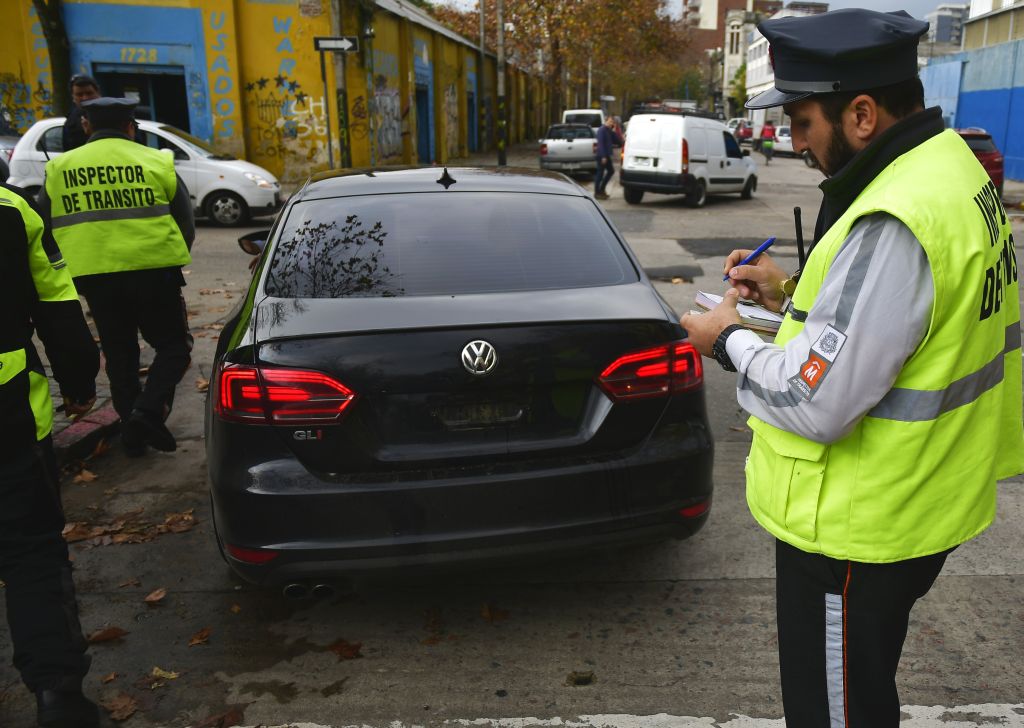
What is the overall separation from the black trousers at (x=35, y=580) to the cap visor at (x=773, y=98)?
2.25 meters

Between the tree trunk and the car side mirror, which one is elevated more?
the tree trunk

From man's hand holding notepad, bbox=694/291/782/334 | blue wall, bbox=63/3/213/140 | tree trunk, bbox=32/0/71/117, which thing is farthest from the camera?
blue wall, bbox=63/3/213/140

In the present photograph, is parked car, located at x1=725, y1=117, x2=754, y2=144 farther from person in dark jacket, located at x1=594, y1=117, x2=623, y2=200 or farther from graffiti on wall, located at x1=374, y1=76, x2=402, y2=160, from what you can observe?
person in dark jacket, located at x1=594, y1=117, x2=623, y2=200

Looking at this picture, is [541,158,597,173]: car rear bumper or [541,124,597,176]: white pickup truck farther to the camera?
[541,158,597,173]: car rear bumper

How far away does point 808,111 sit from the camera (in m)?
1.75

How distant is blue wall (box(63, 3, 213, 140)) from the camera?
2061cm

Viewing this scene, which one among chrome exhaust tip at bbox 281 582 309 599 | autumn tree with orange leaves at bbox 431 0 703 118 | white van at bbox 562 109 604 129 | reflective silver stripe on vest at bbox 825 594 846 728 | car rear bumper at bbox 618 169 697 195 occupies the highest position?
autumn tree with orange leaves at bbox 431 0 703 118

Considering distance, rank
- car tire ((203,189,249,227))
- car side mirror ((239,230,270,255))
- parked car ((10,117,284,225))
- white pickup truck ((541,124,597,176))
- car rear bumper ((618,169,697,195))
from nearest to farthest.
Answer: car side mirror ((239,230,270,255)) → parked car ((10,117,284,225)) → car tire ((203,189,249,227)) → car rear bumper ((618,169,697,195)) → white pickup truck ((541,124,597,176))

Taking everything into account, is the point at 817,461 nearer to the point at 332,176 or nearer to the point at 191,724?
the point at 191,724

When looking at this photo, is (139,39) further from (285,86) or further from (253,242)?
(253,242)

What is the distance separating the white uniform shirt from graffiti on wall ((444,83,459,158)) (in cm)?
3161

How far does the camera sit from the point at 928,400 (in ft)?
5.39

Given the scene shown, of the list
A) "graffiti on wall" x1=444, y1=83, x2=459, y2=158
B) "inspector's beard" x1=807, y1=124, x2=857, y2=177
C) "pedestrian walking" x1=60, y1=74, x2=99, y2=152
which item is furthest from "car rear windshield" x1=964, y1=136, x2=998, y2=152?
"graffiti on wall" x1=444, y1=83, x2=459, y2=158

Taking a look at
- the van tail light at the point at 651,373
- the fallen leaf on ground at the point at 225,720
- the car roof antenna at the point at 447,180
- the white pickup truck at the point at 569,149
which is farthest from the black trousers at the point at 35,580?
the white pickup truck at the point at 569,149
